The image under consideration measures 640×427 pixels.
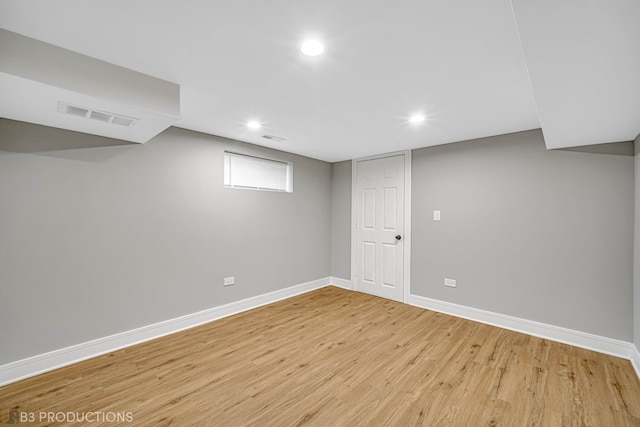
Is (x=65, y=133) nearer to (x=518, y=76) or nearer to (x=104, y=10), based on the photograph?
(x=104, y=10)

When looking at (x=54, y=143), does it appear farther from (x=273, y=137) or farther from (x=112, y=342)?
(x=273, y=137)

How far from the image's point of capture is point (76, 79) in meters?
1.66

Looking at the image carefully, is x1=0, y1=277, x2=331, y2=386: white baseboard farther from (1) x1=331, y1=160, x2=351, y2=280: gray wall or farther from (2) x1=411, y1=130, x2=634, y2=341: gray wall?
(2) x1=411, y1=130, x2=634, y2=341: gray wall

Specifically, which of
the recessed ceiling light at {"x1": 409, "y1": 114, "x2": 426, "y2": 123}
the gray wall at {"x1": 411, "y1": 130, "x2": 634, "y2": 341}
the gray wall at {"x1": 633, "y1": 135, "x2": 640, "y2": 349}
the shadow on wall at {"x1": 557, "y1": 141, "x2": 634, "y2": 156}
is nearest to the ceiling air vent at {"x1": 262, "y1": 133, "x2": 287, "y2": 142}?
the recessed ceiling light at {"x1": 409, "y1": 114, "x2": 426, "y2": 123}

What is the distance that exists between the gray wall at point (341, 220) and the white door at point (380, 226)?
183 mm

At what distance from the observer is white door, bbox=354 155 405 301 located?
4.12 m

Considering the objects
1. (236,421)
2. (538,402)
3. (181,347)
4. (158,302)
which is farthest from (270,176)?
(538,402)

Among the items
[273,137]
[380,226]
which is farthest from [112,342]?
[380,226]

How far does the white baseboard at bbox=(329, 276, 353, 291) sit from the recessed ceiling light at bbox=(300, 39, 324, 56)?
3.81 metres

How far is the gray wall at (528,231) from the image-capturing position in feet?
8.57

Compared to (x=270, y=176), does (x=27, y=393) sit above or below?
below

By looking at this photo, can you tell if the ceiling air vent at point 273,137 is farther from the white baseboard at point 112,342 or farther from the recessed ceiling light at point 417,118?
the white baseboard at point 112,342

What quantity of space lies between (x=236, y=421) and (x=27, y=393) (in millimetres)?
1609

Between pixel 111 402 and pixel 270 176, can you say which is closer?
pixel 111 402
